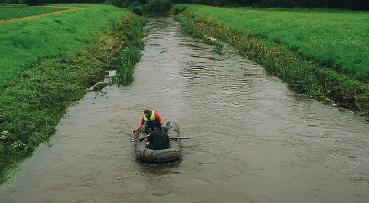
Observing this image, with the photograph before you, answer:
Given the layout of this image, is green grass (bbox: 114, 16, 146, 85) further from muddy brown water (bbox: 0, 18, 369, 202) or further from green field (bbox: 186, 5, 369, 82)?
green field (bbox: 186, 5, 369, 82)

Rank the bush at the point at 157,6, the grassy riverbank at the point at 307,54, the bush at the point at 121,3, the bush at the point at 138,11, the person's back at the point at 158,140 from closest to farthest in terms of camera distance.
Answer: the person's back at the point at 158,140 < the grassy riverbank at the point at 307,54 < the bush at the point at 138,11 < the bush at the point at 157,6 < the bush at the point at 121,3

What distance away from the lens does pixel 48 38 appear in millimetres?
37469

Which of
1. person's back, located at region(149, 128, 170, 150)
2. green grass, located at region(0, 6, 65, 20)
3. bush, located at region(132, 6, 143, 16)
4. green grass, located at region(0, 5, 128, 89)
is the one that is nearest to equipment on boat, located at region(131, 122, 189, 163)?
person's back, located at region(149, 128, 170, 150)

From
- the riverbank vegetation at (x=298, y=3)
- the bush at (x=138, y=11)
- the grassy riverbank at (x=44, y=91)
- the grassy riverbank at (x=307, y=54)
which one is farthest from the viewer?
the bush at (x=138, y=11)

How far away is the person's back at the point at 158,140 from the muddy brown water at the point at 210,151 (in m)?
0.88

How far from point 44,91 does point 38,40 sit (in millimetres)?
11919

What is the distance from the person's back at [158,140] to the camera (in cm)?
1773

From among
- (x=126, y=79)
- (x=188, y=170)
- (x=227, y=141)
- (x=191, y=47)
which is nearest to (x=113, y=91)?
(x=126, y=79)

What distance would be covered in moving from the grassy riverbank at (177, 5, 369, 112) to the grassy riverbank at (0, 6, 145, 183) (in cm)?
1298

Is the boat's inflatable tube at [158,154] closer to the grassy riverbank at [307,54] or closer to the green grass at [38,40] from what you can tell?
the green grass at [38,40]

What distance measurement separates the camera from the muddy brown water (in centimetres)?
1537

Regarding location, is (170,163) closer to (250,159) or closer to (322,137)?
(250,159)

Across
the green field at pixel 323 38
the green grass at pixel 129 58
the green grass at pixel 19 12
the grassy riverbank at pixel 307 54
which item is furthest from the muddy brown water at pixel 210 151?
the green grass at pixel 19 12

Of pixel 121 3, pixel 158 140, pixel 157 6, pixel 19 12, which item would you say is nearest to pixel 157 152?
pixel 158 140
